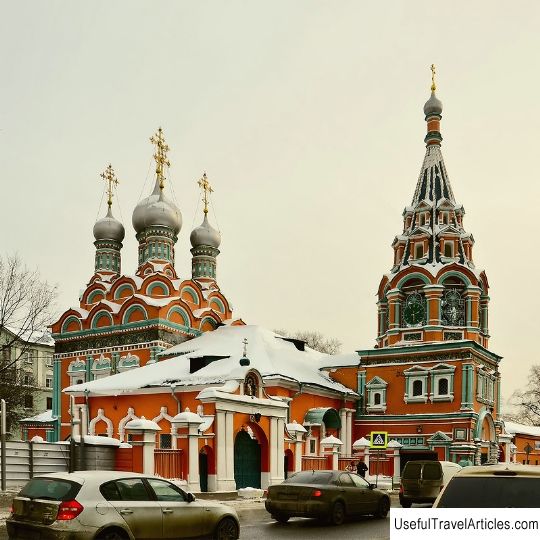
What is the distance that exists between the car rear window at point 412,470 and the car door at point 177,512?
9895 millimetres

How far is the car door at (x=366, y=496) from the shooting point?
1642cm

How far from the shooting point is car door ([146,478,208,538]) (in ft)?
35.5

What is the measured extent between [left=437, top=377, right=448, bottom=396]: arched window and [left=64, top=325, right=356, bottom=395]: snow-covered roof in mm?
4175

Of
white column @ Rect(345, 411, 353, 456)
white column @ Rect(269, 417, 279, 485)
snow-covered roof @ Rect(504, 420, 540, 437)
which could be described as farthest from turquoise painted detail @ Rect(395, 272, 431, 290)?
snow-covered roof @ Rect(504, 420, 540, 437)

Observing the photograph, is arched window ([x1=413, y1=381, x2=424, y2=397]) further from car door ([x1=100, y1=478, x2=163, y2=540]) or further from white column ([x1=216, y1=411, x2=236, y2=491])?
car door ([x1=100, y1=478, x2=163, y2=540])

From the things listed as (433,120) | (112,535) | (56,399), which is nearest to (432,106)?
(433,120)

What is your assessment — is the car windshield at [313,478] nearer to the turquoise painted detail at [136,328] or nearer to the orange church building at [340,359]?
A: the orange church building at [340,359]

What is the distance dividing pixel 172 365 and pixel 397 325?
434 inches

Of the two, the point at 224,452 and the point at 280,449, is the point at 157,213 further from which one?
the point at 224,452

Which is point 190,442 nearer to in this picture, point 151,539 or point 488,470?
point 151,539

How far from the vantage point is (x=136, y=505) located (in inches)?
413

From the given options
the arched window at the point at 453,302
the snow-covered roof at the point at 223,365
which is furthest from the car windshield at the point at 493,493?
the arched window at the point at 453,302

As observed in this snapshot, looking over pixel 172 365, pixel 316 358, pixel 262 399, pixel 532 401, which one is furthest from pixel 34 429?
pixel 532 401

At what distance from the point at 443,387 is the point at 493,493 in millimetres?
31439
